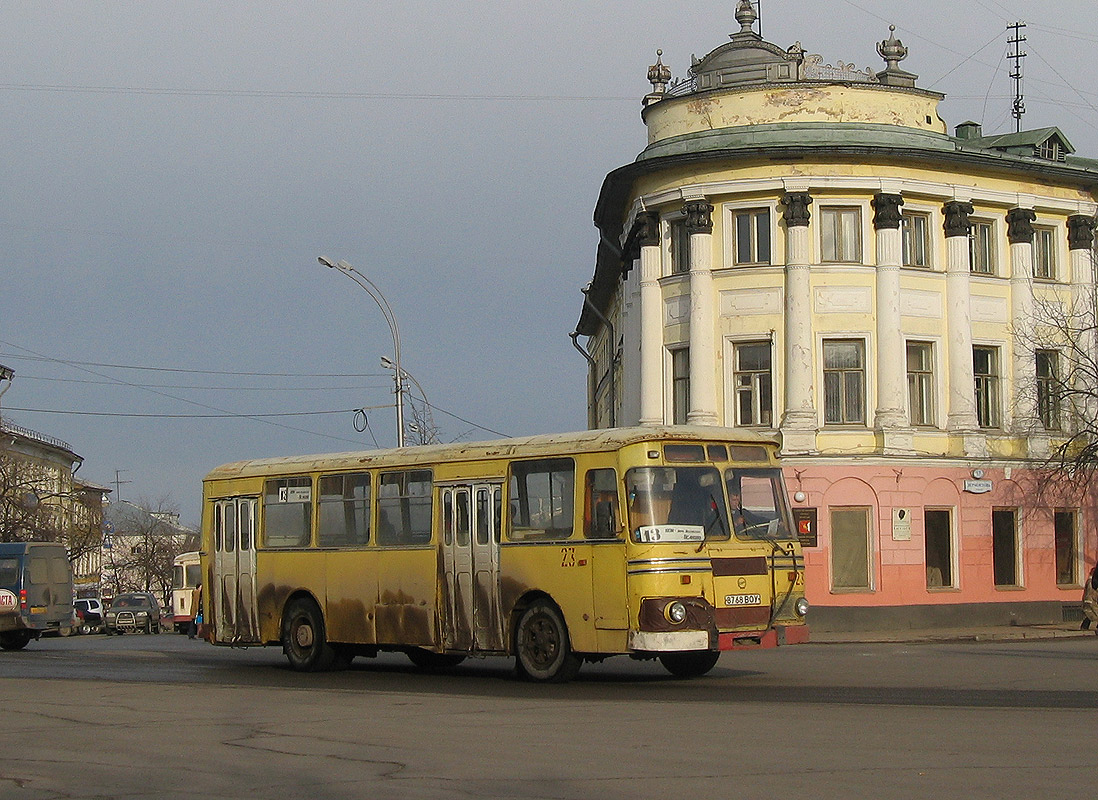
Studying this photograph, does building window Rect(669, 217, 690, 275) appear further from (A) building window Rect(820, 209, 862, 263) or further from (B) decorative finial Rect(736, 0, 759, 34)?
(B) decorative finial Rect(736, 0, 759, 34)

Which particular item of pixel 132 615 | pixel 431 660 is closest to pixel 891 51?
pixel 431 660

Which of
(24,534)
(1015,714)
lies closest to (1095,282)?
(1015,714)

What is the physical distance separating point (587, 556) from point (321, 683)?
3.99m

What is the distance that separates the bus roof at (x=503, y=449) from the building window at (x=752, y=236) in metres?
18.2

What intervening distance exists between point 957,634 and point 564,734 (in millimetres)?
23543

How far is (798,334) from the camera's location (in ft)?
126

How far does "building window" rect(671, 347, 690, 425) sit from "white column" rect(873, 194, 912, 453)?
178 inches

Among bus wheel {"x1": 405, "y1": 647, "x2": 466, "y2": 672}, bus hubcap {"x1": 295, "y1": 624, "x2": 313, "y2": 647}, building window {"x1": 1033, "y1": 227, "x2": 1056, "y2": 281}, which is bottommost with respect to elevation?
bus wheel {"x1": 405, "y1": 647, "x2": 466, "y2": 672}

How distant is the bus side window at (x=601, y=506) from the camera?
18.5 m

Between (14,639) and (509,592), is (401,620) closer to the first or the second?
(509,592)

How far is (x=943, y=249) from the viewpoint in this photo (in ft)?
131

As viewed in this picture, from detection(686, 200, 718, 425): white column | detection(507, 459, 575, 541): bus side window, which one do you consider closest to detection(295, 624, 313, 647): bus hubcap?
detection(507, 459, 575, 541): bus side window

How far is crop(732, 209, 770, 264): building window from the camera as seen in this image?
129 ft

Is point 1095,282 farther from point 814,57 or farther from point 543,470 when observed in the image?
point 543,470
